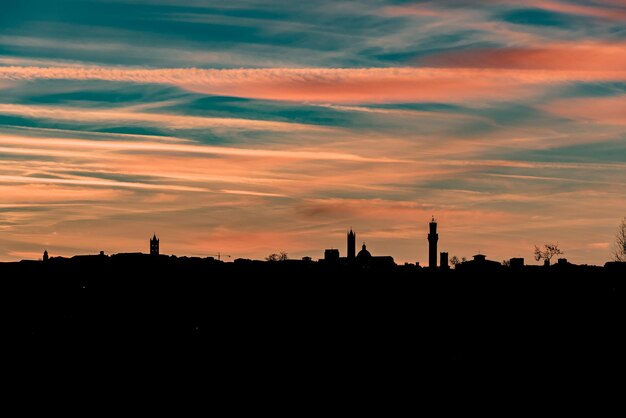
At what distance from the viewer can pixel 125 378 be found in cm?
8900

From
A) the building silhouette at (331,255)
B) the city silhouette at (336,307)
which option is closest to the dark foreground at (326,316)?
the city silhouette at (336,307)

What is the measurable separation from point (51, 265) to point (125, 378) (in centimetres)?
5477

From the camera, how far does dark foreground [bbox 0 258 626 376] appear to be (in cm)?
8938

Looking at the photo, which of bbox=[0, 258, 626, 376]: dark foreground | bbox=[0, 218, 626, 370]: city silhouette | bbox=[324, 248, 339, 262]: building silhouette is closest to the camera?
bbox=[0, 258, 626, 376]: dark foreground

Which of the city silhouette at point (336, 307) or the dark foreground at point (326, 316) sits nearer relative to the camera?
the dark foreground at point (326, 316)

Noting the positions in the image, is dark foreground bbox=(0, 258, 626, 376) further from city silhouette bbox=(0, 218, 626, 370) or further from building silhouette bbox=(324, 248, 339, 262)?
building silhouette bbox=(324, 248, 339, 262)

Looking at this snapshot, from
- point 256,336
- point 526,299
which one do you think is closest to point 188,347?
point 256,336

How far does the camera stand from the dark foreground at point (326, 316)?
89375mm

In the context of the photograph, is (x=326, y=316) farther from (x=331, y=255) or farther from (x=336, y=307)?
(x=331, y=255)

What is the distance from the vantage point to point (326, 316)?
105 m

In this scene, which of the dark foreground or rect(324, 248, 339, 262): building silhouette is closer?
the dark foreground

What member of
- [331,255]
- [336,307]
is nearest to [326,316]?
[336,307]

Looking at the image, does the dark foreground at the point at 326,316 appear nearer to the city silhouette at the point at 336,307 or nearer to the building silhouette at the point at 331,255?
the city silhouette at the point at 336,307

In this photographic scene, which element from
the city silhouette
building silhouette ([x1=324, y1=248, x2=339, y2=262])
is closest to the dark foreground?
the city silhouette
